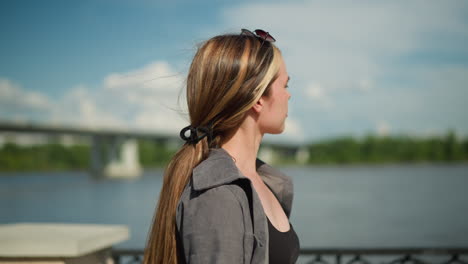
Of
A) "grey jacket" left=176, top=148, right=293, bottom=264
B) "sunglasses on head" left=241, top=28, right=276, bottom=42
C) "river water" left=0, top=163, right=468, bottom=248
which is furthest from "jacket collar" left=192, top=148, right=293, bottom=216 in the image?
"river water" left=0, top=163, right=468, bottom=248

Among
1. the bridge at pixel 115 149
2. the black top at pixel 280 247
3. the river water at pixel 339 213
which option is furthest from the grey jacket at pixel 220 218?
the bridge at pixel 115 149

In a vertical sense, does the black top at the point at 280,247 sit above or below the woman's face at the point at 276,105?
below

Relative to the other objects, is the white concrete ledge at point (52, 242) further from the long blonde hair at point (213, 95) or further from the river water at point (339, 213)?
the river water at point (339, 213)

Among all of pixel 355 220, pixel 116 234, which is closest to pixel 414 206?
pixel 355 220

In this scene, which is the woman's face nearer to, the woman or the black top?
the woman

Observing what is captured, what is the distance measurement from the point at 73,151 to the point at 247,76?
7392 centimetres

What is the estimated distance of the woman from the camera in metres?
1.50

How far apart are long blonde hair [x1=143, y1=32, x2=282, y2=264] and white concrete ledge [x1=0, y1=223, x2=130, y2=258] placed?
156 centimetres

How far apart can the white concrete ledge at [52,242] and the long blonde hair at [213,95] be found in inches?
61.6

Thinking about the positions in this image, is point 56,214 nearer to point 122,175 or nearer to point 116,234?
point 122,175

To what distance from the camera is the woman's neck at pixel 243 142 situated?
5.89ft

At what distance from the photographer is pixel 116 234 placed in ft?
12.0

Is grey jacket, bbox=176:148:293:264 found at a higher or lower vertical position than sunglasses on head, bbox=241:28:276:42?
lower

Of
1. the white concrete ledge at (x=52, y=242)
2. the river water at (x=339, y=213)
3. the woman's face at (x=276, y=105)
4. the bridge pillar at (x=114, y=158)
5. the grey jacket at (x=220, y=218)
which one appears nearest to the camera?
the grey jacket at (x=220, y=218)
